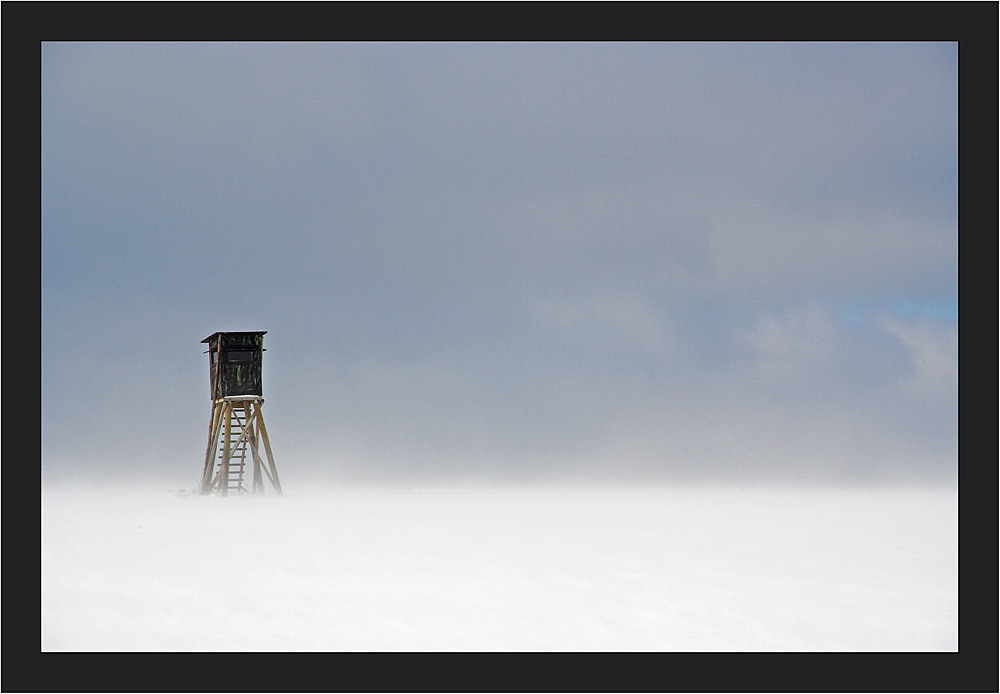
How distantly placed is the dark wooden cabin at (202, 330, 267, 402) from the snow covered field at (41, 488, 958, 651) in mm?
6423

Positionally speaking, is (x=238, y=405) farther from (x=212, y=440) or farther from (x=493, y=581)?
(x=493, y=581)

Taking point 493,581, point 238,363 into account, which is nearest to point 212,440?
point 238,363

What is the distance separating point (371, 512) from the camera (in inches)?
589

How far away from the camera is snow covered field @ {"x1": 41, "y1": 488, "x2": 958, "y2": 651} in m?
7.11

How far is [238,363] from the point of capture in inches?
826

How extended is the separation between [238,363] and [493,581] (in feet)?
45.5

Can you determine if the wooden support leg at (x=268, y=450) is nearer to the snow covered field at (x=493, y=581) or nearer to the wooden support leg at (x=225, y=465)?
the wooden support leg at (x=225, y=465)

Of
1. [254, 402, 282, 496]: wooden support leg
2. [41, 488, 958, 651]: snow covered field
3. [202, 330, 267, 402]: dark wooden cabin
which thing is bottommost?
[41, 488, 958, 651]: snow covered field

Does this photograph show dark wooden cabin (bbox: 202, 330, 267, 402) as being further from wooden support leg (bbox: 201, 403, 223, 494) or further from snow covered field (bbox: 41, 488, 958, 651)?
snow covered field (bbox: 41, 488, 958, 651)

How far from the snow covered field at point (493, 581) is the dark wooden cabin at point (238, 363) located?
6423 mm

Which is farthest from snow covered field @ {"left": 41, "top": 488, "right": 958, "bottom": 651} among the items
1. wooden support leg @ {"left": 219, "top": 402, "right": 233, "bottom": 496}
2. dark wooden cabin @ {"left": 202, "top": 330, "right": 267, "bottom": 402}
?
dark wooden cabin @ {"left": 202, "top": 330, "right": 267, "bottom": 402}

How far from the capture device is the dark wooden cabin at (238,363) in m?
20.9

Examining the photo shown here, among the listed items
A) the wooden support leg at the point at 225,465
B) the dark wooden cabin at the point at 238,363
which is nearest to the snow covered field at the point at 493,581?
the wooden support leg at the point at 225,465

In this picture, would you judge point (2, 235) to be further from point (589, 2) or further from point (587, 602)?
point (587, 602)
